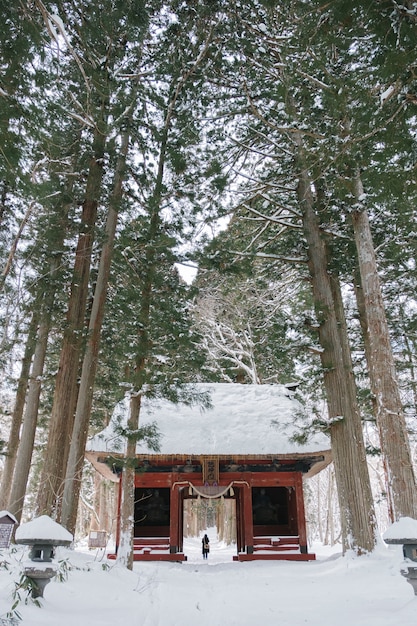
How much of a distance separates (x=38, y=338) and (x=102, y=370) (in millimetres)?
5727

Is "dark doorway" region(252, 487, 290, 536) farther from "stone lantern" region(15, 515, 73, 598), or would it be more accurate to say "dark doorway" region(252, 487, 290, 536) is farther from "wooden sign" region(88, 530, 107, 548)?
"stone lantern" region(15, 515, 73, 598)

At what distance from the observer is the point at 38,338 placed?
11.4 metres

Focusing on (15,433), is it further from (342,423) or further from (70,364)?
(342,423)

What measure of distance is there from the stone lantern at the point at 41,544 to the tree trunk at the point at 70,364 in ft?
12.3

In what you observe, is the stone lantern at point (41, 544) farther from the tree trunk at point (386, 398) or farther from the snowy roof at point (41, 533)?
the tree trunk at point (386, 398)

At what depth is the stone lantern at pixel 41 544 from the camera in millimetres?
4633

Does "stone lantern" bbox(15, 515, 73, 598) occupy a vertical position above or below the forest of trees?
below

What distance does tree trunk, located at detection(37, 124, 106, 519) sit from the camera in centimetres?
884

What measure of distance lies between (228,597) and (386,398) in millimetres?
4263

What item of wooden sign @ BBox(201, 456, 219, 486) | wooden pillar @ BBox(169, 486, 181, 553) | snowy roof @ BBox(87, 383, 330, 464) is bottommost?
wooden pillar @ BBox(169, 486, 181, 553)

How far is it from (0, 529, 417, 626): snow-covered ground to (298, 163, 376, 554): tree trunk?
52 centimetres

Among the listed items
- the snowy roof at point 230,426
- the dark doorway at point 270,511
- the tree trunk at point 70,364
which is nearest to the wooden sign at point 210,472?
the snowy roof at point 230,426

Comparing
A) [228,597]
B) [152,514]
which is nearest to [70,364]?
[228,597]

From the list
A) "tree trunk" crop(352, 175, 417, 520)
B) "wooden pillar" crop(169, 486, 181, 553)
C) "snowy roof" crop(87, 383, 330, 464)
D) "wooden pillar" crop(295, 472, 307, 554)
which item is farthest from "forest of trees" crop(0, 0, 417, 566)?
"wooden pillar" crop(169, 486, 181, 553)
